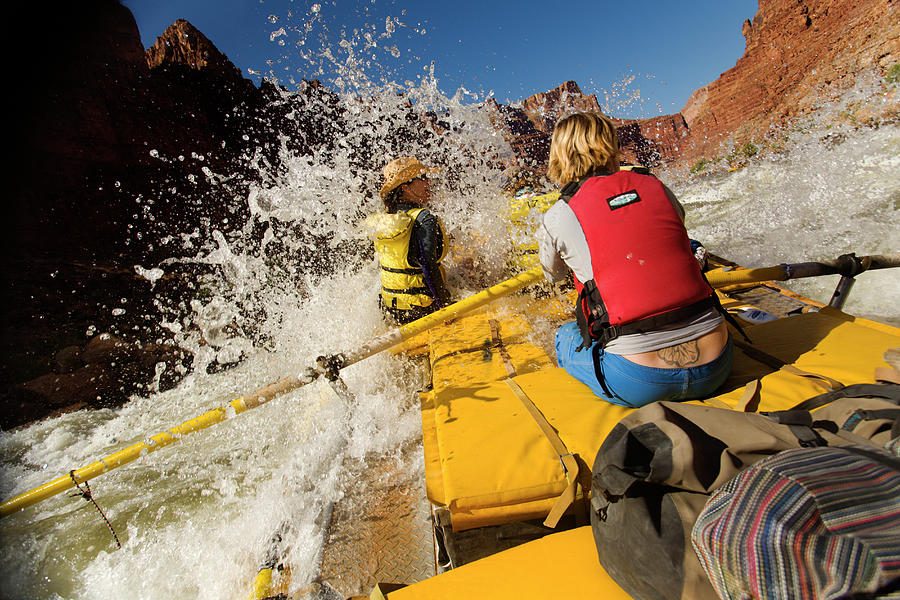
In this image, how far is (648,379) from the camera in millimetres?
1649

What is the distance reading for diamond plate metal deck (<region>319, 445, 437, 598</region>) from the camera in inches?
73.9

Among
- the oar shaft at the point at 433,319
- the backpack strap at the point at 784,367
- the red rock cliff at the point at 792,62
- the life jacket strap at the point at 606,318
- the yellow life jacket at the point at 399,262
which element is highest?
the red rock cliff at the point at 792,62

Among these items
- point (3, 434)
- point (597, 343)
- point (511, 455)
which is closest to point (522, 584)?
point (511, 455)

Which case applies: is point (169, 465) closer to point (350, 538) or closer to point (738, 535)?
point (350, 538)

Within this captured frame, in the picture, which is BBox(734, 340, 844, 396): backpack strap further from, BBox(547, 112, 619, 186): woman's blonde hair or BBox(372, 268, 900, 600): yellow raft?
BBox(547, 112, 619, 186): woman's blonde hair

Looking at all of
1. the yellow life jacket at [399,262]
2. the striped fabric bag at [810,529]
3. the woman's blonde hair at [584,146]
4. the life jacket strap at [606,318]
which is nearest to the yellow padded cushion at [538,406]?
the life jacket strap at [606,318]

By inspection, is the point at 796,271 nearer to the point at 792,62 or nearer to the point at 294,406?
the point at 294,406

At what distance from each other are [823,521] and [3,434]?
414 inches

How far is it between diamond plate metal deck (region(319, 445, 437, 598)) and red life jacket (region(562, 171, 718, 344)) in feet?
4.95

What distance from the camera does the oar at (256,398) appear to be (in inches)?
90.7

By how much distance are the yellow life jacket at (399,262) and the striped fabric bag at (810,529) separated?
3.31 m

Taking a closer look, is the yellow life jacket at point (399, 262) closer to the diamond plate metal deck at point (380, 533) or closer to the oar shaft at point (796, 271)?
the diamond plate metal deck at point (380, 533)

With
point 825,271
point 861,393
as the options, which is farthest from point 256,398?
point 825,271

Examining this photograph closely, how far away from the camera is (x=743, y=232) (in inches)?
307
